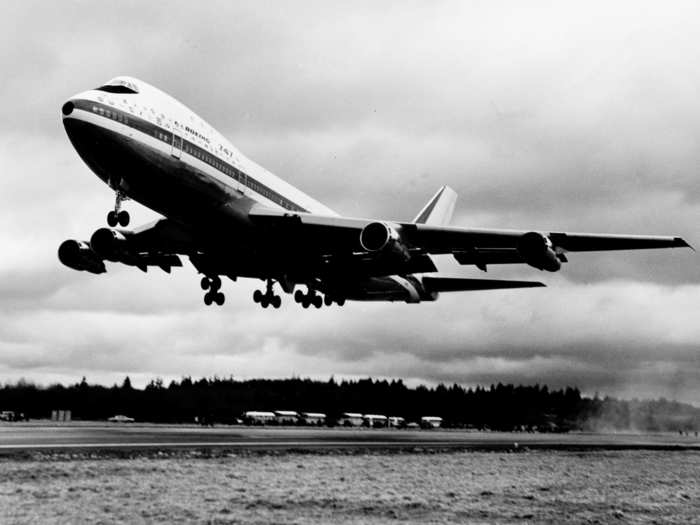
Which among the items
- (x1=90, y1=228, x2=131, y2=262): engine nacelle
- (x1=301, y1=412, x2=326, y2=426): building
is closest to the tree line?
(x1=301, y1=412, x2=326, y2=426): building

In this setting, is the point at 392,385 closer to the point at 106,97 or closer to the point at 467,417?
the point at 467,417

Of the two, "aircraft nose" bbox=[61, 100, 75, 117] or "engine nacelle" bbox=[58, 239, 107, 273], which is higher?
"aircraft nose" bbox=[61, 100, 75, 117]

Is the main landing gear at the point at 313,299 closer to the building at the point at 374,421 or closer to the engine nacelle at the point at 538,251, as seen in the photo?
the engine nacelle at the point at 538,251

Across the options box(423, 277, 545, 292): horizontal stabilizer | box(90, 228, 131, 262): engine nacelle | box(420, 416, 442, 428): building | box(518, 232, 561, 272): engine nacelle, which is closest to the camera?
box(518, 232, 561, 272): engine nacelle

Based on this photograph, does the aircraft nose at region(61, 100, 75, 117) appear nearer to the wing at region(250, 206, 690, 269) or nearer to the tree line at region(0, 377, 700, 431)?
the wing at region(250, 206, 690, 269)

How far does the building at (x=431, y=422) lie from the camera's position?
132025 mm

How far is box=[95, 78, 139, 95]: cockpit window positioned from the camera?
110 ft

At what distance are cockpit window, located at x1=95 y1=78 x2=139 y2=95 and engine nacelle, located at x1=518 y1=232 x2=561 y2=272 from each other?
61.1 ft

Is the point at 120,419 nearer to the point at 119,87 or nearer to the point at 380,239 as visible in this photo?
the point at 380,239

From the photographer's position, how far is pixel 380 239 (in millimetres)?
38312

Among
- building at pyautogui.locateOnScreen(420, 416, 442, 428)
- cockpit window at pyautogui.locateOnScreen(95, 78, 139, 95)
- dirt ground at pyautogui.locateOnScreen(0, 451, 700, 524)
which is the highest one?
cockpit window at pyautogui.locateOnScreen(95, 78, 139, 95)

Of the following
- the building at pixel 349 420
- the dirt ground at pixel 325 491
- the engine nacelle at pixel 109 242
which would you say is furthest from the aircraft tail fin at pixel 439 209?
the building at pixel 349 420

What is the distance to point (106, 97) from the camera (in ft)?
108

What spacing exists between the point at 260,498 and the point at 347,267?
24.2 meters
